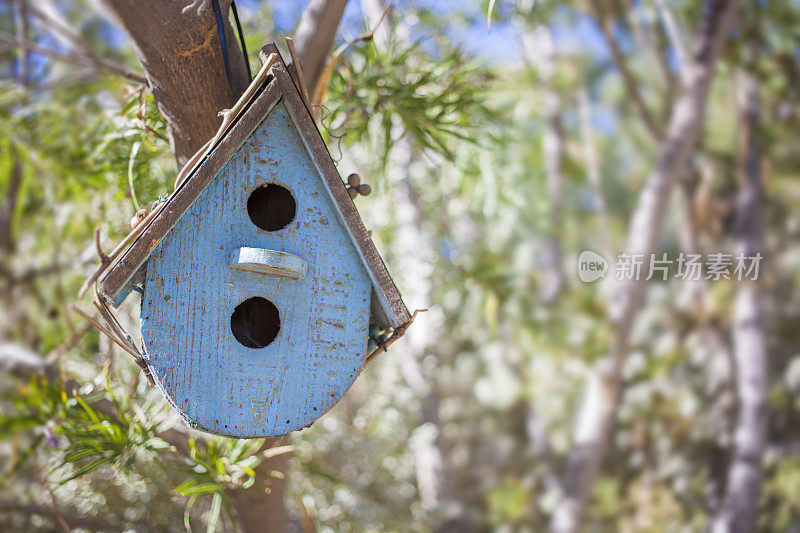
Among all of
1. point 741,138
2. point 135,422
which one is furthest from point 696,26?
point 135,422

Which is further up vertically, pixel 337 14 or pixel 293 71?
pixel 337 14

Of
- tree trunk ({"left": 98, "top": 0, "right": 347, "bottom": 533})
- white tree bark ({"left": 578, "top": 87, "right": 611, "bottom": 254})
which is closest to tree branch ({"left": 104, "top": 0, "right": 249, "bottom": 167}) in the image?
tree trunk ({"left": 98, "top": 0, "right": 347, "bottom": 533})

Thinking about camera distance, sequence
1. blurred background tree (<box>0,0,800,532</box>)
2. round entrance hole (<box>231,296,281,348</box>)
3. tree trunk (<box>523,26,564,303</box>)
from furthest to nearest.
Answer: tree trunk (<box>523,26,564,303</box>), blurred background tree (<box>0,0,800,532</box>), round entrance hole (<box>231,296,281,348</box>)

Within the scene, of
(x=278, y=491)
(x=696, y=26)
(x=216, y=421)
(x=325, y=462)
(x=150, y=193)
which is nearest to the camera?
(x=216, y=421)

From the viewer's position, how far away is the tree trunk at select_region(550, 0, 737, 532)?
1.98m

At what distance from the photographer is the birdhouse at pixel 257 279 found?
0.66 metres

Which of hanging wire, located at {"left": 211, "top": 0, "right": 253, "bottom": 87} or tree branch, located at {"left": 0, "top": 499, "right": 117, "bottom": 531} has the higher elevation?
hanging wire, located at {"left": 211, "top": 0, "right": 253, "bottom": 87}

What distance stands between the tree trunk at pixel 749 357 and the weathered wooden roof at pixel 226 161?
253 centimetres

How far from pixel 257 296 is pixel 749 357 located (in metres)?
2.71

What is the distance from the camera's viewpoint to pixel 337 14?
0.88 meters

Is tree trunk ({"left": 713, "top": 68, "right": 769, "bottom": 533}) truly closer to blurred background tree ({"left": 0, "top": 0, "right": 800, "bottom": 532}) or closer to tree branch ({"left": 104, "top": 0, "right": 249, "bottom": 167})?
blurred background tree ({"left": 0, "top": 0, "right": 800, "bottom": 532})

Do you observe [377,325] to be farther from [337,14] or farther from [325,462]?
[325,462]

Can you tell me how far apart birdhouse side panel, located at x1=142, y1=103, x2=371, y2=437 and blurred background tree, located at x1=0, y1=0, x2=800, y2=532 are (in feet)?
0.44

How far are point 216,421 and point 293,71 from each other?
0.42 metres
